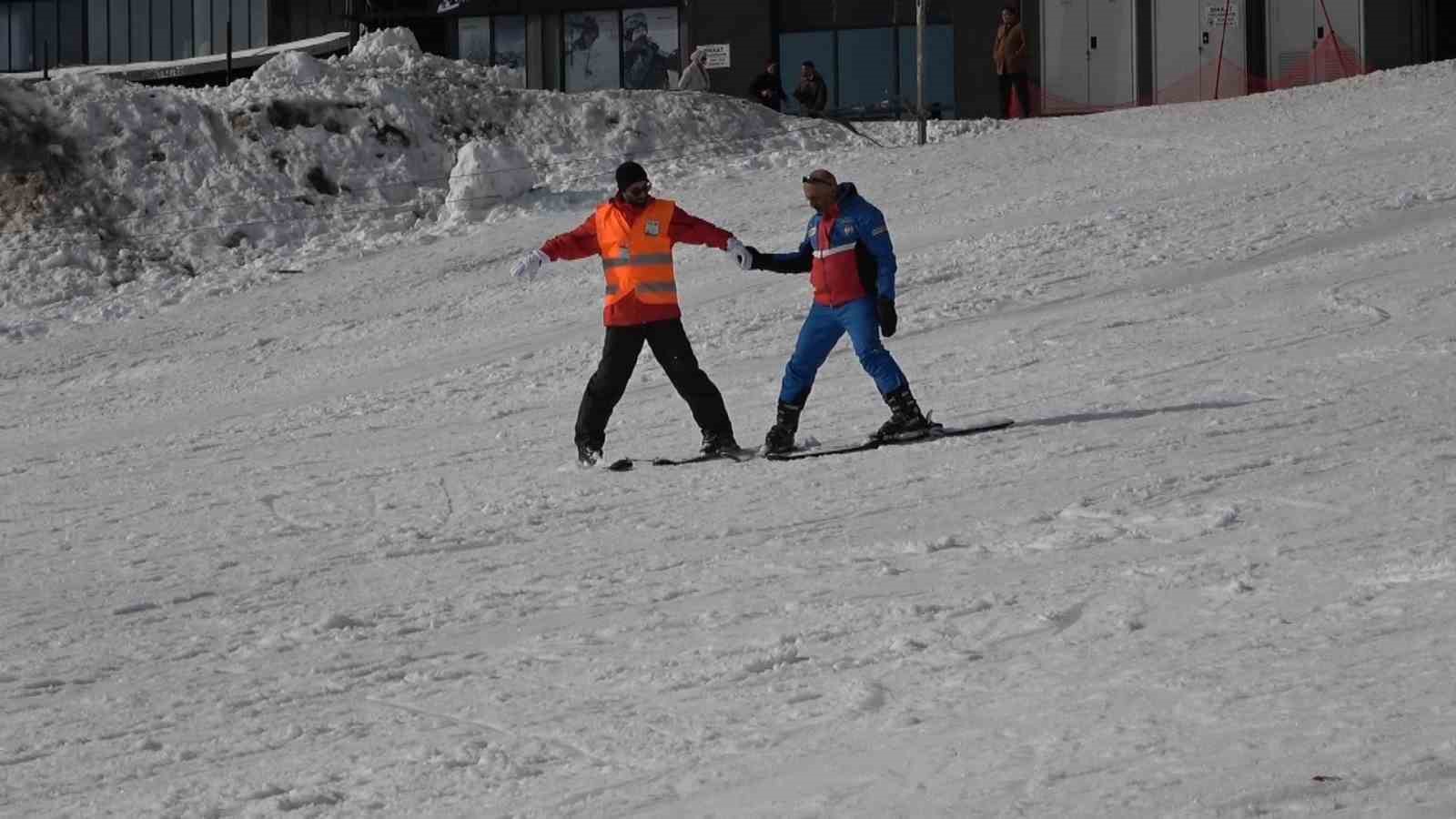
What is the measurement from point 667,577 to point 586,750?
187 centimetres

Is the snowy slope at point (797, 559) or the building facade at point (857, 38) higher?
the building facade at point (857, 38)

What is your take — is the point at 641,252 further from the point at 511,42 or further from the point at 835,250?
the point at 511,42

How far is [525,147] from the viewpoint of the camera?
69.7ft

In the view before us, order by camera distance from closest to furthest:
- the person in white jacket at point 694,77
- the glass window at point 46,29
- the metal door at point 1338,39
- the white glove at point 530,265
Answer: the white glove at point 530,265 → the person in white jacket at point 694,77 → the metal door at point 1338,39 → the glass window at point 46,29

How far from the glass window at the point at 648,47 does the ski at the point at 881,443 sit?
2452cm

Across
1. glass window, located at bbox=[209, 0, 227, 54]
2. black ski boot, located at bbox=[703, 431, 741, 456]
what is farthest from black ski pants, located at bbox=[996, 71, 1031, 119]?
glass window, located at bbox=[209, 0, 227, 54]

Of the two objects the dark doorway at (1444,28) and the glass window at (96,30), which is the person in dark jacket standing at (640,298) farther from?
the glass window at (96,30)

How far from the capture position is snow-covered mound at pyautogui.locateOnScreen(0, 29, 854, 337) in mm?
17750

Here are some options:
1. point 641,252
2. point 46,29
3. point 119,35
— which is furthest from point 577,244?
point 46,29

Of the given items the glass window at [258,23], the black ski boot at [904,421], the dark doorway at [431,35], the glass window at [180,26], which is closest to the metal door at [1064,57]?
the dark doorway at [431,35]

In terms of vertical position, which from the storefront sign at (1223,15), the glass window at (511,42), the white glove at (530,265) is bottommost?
the white glove at (530,265)

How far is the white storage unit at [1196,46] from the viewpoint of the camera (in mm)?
28078

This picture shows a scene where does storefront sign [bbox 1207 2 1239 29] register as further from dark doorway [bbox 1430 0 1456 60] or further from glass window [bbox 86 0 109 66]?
glass window [bbox 86 0 109 66]

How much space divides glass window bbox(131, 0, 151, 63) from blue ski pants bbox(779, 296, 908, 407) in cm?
3079
